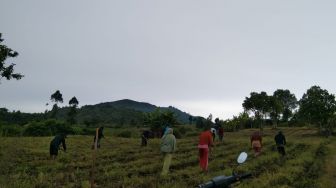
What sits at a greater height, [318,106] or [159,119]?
[318,106]

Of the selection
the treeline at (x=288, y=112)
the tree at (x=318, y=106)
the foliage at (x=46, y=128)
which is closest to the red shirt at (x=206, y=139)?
the treeline at (x=288, y=112)

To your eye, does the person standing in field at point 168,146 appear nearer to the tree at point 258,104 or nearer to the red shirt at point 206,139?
the red shirt at point 206,139

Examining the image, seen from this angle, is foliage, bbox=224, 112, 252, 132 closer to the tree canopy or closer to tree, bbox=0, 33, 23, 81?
the tree canopy

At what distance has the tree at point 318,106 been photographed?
67188 millimetres

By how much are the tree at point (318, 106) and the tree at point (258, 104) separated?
25651 millimetres

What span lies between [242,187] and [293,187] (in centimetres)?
188

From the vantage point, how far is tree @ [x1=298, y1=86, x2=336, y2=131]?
67188 mm

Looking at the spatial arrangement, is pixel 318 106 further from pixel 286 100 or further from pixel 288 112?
pixel 286 100

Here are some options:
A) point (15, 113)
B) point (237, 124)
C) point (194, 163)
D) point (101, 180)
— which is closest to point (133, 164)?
point (194, 163)

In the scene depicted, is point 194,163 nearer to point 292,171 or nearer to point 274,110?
point 292,171

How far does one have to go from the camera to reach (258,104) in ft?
320

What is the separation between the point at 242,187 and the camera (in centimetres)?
1244

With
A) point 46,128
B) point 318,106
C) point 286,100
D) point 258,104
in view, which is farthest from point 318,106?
point 286,100

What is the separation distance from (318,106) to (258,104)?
98.4 ft
